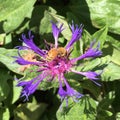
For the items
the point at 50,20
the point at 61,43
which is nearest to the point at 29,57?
the point at 50,20

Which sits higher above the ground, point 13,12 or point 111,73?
point 13,12

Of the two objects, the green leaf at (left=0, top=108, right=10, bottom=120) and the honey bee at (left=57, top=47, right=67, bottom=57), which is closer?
the honey bee at (left=57, top=47, right=67, bottom=57)

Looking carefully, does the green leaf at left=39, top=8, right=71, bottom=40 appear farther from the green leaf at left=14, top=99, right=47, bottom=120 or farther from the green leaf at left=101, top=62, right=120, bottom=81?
the green leaf at left=14, top=99, right=47, bottom=120

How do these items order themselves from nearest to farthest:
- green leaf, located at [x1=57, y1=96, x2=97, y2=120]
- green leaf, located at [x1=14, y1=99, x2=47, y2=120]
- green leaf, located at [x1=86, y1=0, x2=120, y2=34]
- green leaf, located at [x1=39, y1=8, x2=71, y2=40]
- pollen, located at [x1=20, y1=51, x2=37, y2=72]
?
pollen, located at [x1=20, y1=51, x2=37, y2=72], green leaf, located at [x1=57, y1=96, x2=97, y2=120], green leaf, located at [x1=39, y1=8, x2=71, y2=40], green leaf, located at [x1=86, y1=0, x2=120, y2=34], green leaf, located at [x1=14, y1=99, x2=47, y2=120]

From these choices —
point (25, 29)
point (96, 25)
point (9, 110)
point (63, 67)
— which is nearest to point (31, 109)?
point (9, 110)

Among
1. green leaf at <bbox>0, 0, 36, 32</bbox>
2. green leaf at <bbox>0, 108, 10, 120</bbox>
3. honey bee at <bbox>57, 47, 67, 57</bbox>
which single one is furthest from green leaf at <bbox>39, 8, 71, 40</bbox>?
green leaf at <bbox>0, 108, 10, 120</bbox>

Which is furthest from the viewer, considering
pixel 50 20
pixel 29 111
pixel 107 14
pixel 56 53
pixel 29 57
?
pixel 29 111

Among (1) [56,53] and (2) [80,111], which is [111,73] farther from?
(1) [56,53]

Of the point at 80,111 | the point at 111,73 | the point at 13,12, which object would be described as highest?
the point at 13,12
